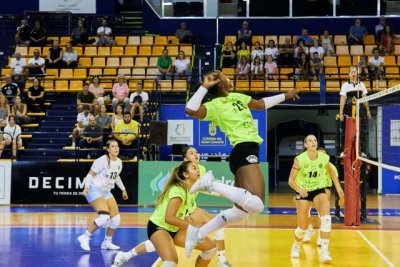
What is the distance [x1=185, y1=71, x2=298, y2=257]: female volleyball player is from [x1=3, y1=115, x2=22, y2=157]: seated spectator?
13.2 m

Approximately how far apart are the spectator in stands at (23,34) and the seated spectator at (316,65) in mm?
10678

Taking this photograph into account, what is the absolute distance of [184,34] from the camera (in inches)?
1112

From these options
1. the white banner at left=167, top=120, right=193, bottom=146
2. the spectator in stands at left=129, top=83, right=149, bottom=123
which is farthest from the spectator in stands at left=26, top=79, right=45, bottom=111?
the white banner at left=167, top=120, right=193, bottom=146

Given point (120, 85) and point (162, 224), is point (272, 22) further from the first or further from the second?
point (162, 224)

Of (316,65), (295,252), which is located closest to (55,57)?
(316,65)

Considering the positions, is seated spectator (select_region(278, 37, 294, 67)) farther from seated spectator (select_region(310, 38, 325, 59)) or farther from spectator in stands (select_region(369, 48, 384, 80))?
spectator in stands (select_region(369, 48, 384, 80))

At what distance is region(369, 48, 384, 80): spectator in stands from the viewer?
24.4 m

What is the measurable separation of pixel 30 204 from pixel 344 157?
942 cm

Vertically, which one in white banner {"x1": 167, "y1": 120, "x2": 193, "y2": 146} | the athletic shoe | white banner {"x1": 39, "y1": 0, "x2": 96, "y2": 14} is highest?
white banner {"x1": 39, "y1": 0, "x2": 96, "y2": 14}

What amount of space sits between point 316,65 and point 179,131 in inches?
216

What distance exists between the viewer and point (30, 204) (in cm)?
2088

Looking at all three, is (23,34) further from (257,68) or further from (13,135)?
(257,68)

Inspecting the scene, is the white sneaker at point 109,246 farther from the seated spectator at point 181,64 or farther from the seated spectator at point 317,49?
the seated spectator at point 317,49

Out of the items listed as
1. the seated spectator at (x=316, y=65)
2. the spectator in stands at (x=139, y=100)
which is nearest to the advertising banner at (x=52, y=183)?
the spectator in stands at (x=139, y=100)
